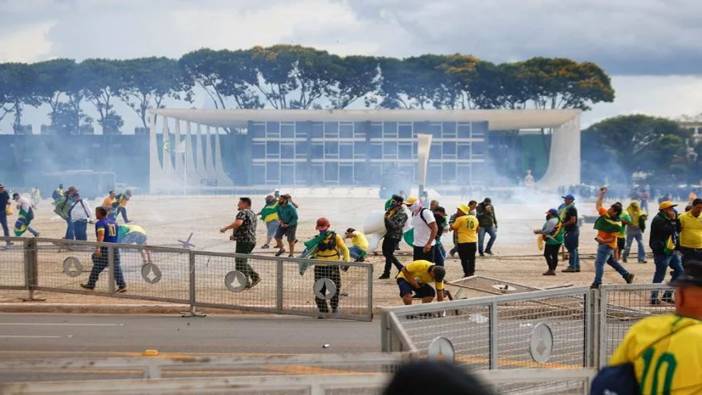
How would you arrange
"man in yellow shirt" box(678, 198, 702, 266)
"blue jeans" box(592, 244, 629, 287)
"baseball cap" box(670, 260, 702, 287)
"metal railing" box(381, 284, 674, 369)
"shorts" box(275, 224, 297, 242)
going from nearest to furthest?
"baseball cap" box(670, 260, 702, 287), "metal railing" box(381, 284, 674, 369), "man in yellow shirt" box(678, 198, 702, 266), "blue jeans" box(592, 244, 629, 287), "shorts" box(275, 224, 297, 242)

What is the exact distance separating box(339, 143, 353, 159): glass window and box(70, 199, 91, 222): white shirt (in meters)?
75.5

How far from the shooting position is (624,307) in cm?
829

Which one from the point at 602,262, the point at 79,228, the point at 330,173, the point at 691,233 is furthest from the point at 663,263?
the point at 330,173

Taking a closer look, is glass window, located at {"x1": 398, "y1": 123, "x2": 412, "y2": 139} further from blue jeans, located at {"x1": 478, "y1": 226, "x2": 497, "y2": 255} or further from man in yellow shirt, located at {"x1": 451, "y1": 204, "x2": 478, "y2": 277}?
man in yellow shirt, located at {"x1": 451, "y1": 204, "x2": 478, "y2": 277}

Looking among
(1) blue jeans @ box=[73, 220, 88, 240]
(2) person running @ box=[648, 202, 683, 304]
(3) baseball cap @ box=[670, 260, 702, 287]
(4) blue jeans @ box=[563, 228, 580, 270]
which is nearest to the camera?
(3) baseball cap @ box=[670, 260, 702, 287]

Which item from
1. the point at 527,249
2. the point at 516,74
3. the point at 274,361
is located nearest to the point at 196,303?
the point at 274,361

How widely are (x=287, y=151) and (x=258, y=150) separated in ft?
10.4

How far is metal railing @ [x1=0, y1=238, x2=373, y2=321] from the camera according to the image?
43.6 feet

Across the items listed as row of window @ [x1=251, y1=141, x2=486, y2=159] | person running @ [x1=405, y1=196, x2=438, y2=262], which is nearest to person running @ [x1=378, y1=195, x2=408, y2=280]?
person running @ [x1=405, y1=196, x2=438, y2=262]

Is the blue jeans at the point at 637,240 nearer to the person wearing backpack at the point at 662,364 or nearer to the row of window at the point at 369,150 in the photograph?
the person wearing backpack at the point at 662,364

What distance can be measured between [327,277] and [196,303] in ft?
6.56

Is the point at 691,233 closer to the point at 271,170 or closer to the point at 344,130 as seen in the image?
the point at 344,130

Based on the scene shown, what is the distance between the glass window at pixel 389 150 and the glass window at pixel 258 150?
12036 mm

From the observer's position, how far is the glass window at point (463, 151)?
9756 cm
